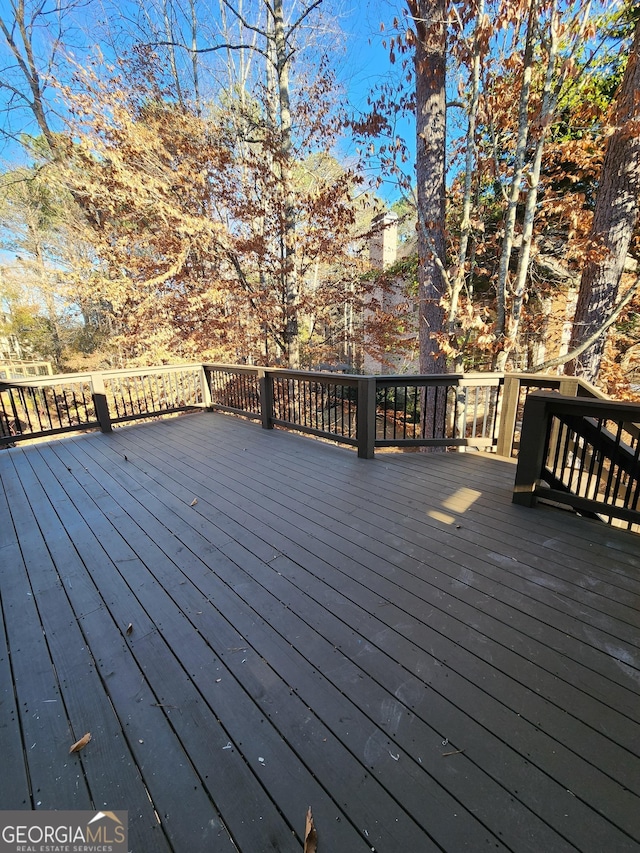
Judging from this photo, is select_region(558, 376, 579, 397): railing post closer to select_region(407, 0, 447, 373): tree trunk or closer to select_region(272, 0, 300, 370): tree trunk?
select_region(407, 0, 447, 373): tree trunk

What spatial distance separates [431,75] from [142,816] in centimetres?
648

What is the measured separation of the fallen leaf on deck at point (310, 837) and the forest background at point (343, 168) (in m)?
4.29

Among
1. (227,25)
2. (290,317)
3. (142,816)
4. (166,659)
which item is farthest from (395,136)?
(227,25)

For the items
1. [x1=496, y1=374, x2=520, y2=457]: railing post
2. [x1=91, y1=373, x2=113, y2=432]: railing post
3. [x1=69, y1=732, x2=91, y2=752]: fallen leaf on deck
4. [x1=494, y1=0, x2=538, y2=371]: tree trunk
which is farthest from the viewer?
[x1=91, y1=373, x2=113, y2=432]: railing post

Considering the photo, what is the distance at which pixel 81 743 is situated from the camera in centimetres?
125

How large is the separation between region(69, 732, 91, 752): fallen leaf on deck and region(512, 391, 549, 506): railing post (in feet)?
9.29

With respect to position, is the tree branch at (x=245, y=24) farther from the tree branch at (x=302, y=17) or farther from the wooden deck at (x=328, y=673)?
the wooden deck at (x=328, y=673)

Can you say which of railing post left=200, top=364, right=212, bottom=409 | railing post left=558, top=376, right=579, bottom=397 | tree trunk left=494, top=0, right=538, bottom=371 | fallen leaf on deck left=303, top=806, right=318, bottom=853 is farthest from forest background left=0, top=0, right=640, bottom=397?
fallen leaf on deck left=303, top=806, right=318, bottom=853

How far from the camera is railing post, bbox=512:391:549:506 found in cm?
265

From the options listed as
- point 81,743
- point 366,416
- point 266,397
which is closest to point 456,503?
point 366,416

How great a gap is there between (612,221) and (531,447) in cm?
412

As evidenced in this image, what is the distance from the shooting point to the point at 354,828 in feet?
3.34

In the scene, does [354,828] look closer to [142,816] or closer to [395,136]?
[142,816]

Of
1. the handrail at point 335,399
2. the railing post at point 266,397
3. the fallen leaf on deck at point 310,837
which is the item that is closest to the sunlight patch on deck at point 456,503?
the handrail at point 335,399
